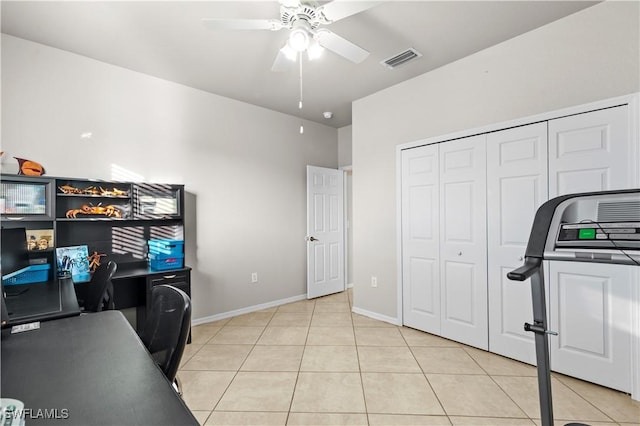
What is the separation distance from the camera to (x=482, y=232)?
9.10 feet

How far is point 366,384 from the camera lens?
7.24 feet

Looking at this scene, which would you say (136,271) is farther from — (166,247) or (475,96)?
(475,96)

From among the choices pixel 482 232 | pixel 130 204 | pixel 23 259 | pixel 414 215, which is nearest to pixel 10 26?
pixel 130 204

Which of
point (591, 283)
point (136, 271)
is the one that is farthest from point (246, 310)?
point (591, 283)

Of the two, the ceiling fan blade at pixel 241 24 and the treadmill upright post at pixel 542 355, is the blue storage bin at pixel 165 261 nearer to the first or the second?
the ceiling fan blade at pixel 241 24

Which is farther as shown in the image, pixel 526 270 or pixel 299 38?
pixel 299 38

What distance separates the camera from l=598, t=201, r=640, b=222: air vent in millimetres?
1188

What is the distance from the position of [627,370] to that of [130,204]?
14.4ft

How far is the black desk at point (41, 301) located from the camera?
1597 millimetres

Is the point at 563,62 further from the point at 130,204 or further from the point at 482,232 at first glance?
the point at 130,204

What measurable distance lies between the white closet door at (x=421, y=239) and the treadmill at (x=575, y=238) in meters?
1.77

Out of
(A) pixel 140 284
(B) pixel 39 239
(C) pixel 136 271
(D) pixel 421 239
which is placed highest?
(B) pixel 39 239

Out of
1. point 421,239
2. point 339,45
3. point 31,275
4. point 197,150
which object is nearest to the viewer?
point 339,45

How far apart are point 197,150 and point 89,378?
9.93 ft
